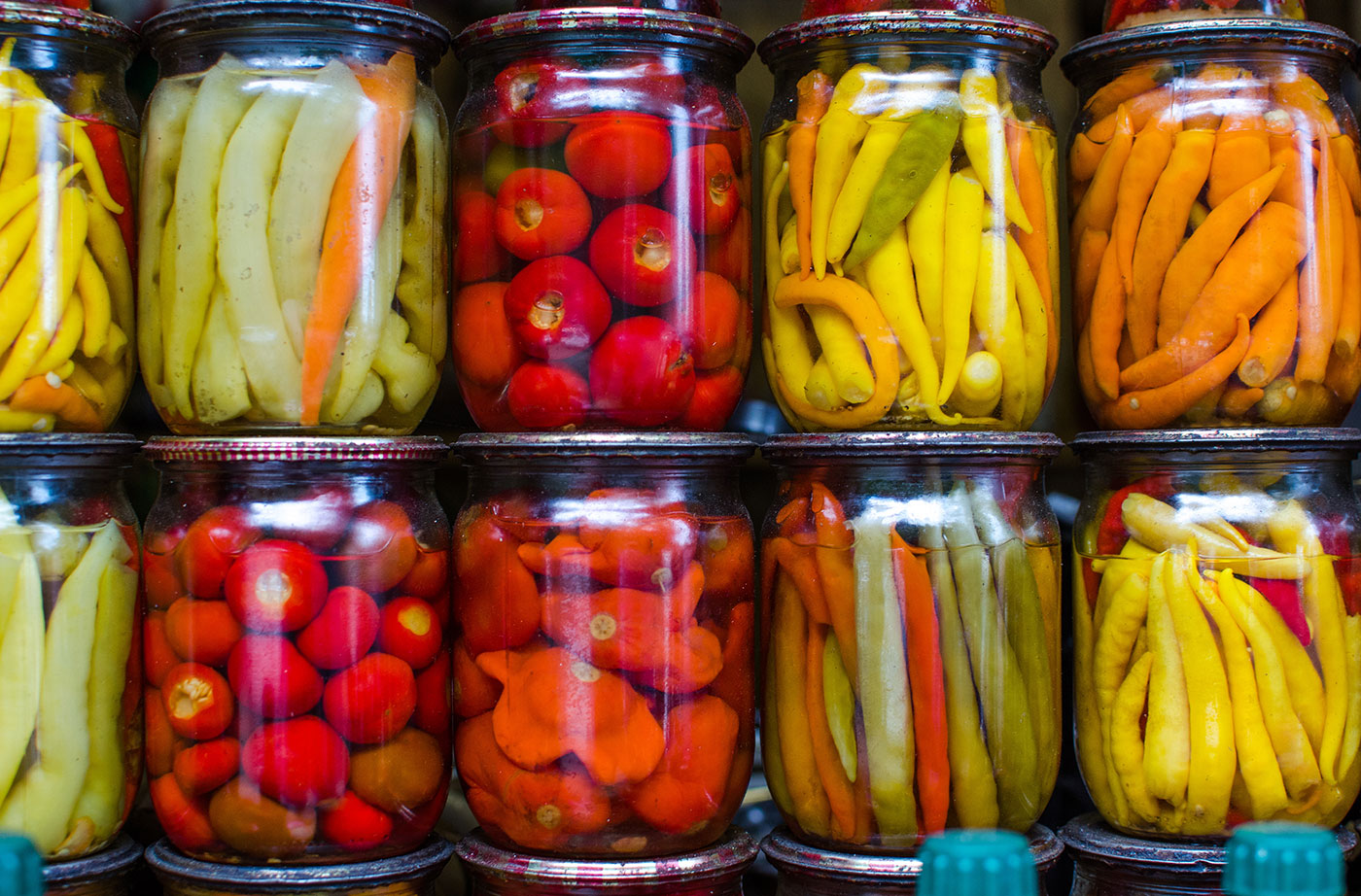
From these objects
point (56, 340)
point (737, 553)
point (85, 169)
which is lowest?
point (737, 553)

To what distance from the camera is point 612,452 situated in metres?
1.15

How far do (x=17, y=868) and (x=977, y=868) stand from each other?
58cm

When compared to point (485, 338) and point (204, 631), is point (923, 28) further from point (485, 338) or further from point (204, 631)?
point (204, 631)

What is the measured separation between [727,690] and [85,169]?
0.72m

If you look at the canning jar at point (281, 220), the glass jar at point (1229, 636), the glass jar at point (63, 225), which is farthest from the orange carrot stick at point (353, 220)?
the glass jar at point (1229, 636)

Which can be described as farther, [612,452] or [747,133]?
[747,133]

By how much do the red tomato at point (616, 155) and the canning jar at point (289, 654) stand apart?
0.87 feet

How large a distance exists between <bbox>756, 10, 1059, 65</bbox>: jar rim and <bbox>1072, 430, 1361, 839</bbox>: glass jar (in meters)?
0.36

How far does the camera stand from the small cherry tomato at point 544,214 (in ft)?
3.91

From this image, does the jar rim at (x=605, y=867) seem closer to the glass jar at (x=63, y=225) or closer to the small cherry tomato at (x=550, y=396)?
the small cherry tomato at (x=550, y=396)

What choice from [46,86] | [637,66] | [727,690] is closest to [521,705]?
[727,690]

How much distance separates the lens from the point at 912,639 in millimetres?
1160

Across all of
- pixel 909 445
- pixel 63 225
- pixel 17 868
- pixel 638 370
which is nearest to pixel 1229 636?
pixel 909 445

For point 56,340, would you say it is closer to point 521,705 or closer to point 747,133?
point 521,705
